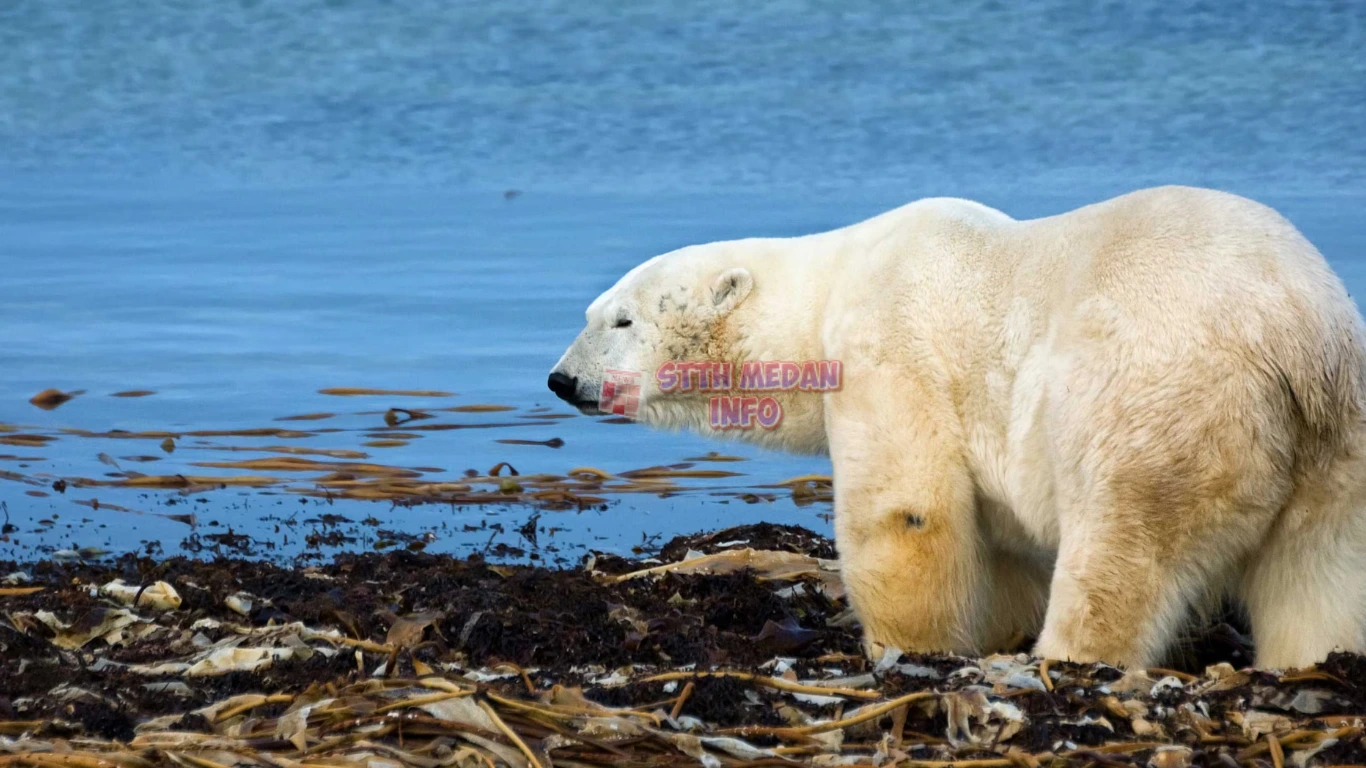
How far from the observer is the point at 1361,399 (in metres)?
3.62

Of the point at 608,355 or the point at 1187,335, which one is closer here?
the point at 1187,335

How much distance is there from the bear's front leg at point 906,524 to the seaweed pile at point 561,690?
231mm

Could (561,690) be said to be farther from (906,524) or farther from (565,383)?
(565,383)

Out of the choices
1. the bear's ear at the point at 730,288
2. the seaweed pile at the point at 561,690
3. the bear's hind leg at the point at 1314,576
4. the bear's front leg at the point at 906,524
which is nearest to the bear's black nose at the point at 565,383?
the bear's ear at the point at 730,288

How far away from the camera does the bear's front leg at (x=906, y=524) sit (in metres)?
4.21

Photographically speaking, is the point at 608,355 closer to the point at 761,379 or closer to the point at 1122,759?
the point at 761,379

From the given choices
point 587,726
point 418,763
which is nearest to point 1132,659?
point 587,726

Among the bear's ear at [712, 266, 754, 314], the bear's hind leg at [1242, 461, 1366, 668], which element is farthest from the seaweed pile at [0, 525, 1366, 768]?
the bear's ear at [712, 266, 754, 314]

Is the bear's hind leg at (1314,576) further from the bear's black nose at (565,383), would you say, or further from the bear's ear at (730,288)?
the bear's black nose at (565,383)

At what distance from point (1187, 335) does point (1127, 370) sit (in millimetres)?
162

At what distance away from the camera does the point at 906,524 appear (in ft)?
13.9

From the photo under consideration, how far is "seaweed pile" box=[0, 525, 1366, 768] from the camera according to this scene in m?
3.01

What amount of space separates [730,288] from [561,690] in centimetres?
198

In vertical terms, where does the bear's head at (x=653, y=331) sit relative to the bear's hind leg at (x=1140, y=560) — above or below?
above
